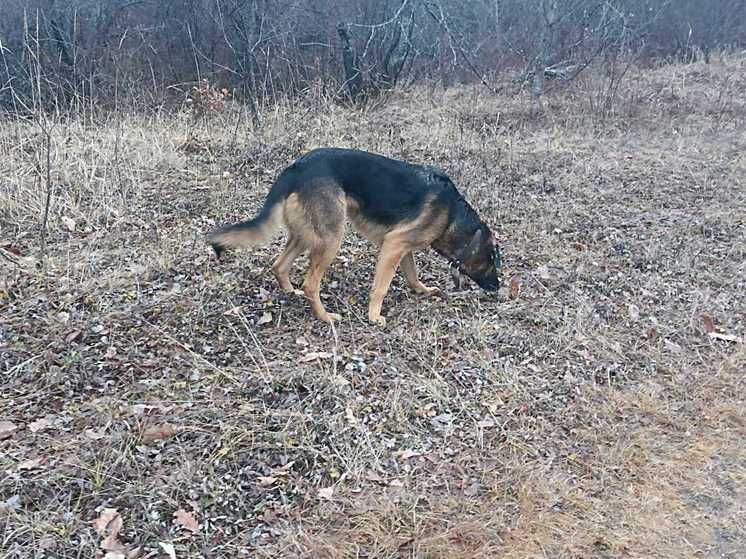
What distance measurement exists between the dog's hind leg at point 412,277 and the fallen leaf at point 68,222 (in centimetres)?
293

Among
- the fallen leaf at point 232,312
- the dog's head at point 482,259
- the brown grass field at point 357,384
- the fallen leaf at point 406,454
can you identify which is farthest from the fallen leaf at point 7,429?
the dog's head at point 482,259

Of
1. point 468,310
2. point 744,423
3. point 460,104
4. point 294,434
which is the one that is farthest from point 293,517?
point 460,104

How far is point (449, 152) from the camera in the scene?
8.23m

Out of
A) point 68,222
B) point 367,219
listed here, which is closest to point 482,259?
point 367,219

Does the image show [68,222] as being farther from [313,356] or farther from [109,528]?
[109,528]

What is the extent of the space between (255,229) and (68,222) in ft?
7.88

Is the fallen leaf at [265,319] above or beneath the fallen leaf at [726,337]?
beneath

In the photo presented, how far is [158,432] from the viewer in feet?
10.2

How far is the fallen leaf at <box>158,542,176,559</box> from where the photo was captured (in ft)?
8.29

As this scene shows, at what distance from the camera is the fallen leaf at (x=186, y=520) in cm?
266

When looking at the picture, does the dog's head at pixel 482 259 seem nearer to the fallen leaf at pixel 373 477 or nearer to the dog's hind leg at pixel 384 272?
the dog's hind leg at pixel 384 272

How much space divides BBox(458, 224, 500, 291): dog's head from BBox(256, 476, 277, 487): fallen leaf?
2.31m

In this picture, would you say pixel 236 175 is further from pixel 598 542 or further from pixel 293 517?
pixel 598 542

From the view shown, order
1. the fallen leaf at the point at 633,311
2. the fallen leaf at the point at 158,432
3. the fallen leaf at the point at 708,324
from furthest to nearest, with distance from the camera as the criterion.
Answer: the fallen leaf at the point at 633,311 → the fallen leaf at the point at 708,324 → the fallen leaf at the point at 158,432
